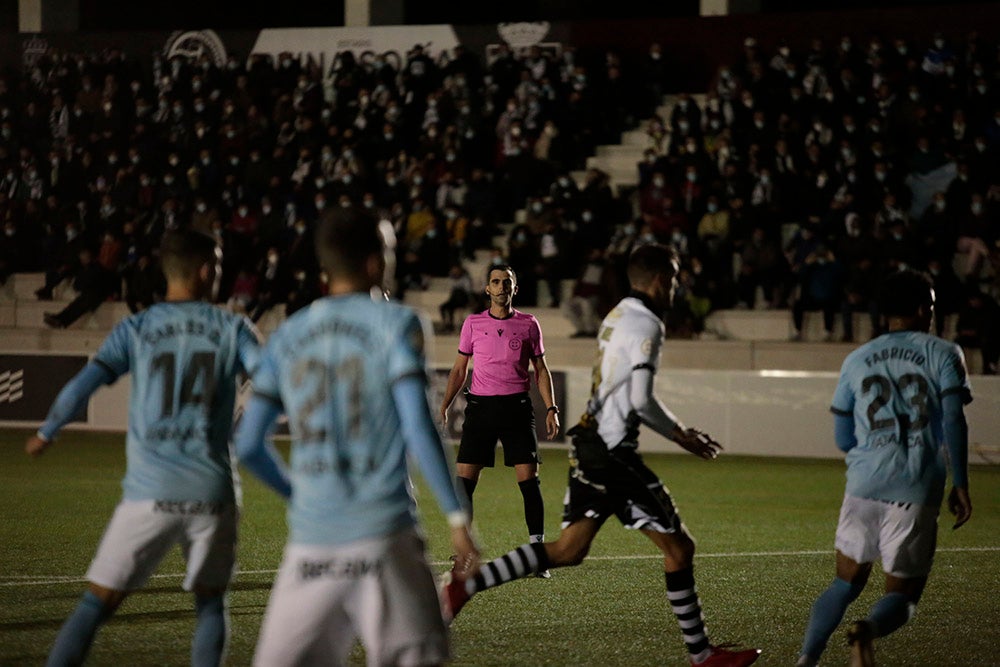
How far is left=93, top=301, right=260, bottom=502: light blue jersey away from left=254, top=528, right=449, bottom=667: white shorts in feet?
4.54

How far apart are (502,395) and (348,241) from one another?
6169 millimetres

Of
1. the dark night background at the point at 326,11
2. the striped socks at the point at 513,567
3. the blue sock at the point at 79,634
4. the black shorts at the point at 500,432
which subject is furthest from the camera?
the dark night background at the point at 326,11

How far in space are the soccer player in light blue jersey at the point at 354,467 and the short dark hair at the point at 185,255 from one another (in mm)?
1343

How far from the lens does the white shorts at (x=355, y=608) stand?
4062 millimetres

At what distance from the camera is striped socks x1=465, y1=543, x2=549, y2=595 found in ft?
23.0

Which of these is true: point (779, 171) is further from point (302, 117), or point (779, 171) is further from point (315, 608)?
point (315, 608)

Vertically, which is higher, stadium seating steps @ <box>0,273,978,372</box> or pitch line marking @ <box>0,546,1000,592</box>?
stadium seating steps @ <box>0,273,978,372</box>

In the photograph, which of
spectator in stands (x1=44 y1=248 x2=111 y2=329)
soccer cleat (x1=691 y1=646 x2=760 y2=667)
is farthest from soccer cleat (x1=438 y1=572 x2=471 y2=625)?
spectator in stands (x1=44 y1=248 x2=111 y2=329)

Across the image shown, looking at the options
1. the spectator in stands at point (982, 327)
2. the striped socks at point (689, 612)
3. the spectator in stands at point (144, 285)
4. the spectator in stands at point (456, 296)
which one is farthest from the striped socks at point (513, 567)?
the spectator in stands at point (144, 285)

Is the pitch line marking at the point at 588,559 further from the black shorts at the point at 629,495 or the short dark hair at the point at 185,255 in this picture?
the short dark hair at the point at 185,255

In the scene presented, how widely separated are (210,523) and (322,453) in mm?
1359

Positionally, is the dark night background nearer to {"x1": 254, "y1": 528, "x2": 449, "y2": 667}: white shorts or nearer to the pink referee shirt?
the pink referee shirt

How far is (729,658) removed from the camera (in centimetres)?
679

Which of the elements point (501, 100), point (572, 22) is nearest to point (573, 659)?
point (501, 100)
